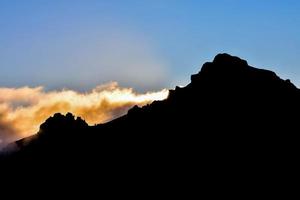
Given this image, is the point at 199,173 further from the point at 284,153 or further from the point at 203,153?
the point at 284,153

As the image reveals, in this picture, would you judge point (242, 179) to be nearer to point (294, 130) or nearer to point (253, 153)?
point (253, 153)

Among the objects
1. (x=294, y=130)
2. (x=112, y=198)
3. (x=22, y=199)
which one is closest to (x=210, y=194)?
(x=112, y=198)

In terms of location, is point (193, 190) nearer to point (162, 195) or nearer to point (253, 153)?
point (162, 195)

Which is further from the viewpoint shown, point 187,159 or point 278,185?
point 187,159

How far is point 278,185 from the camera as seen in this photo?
172 metres

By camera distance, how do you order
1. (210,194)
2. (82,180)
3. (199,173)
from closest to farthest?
(210,194) < (199,173) < (82,180)

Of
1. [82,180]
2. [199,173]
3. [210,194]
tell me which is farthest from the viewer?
[82,180]

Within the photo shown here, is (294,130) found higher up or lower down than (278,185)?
higher up

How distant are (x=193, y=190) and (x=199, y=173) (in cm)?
991

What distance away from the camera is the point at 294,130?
19850 cm

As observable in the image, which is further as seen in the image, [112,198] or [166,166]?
[166,166]

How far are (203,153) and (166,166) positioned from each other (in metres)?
14.2

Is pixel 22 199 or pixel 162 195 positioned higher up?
pixel 22 199

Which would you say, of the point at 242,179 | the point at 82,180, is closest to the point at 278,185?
the point at 242,179
